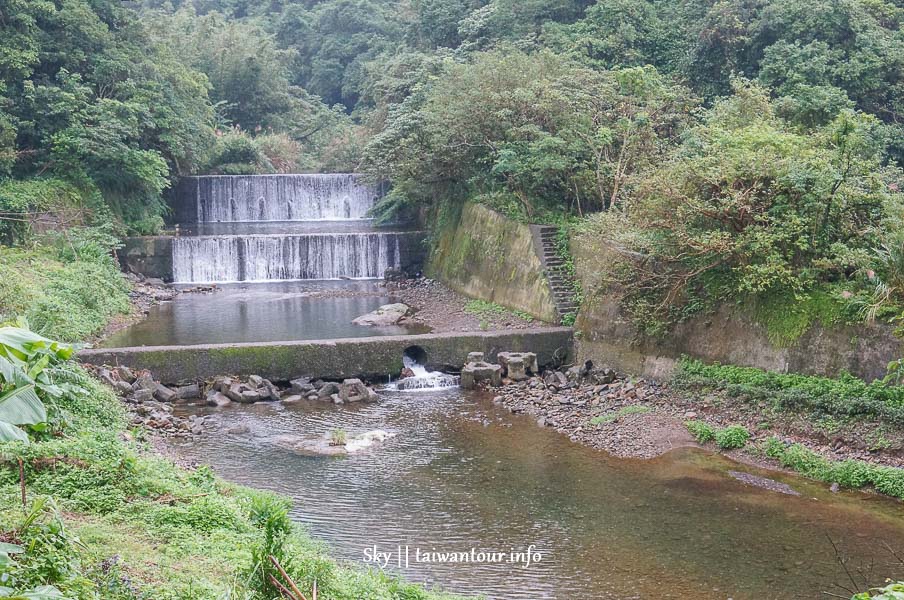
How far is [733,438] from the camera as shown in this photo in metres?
13.6

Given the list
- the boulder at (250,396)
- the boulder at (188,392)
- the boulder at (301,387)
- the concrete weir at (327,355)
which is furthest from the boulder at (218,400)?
the boulder at (301,387)

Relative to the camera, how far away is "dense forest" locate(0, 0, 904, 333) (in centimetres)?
1477

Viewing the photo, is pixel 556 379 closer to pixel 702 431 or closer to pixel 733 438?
pixel 702 431

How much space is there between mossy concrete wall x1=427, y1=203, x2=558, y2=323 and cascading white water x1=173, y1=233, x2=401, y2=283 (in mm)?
2006

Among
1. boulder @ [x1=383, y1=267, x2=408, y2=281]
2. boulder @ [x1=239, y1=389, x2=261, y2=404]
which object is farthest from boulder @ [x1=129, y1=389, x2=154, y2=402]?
boulder @ [x1=383, y1=267, x2=408, y2=281]

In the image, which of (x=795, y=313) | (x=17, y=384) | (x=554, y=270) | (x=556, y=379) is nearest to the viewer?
(x=17, y=384)

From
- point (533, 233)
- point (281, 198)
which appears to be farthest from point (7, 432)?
point (281, 198)

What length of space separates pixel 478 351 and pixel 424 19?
22924 mm

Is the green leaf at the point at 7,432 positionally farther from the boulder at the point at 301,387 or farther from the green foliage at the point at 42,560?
the boulder at the point at 301,387

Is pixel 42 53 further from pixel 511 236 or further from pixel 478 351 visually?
pixel 478 351

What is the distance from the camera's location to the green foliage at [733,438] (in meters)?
13.5

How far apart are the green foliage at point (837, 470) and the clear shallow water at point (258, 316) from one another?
10287mm

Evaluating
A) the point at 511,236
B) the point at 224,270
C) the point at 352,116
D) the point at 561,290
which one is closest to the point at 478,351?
the point at 561,290

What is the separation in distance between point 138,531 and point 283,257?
67.5 feet
